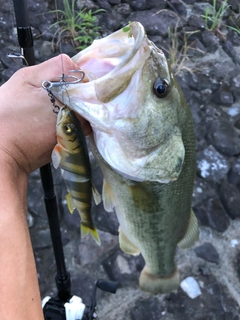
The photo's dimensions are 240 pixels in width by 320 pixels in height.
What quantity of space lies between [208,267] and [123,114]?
4.78ft

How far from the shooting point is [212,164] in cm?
268

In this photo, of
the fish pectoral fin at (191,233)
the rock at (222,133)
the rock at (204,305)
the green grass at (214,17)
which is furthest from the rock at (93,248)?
the green grass at (214,17)

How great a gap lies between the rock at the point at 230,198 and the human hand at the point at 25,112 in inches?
59.5

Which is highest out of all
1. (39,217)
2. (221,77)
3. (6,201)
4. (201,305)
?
(6,201)

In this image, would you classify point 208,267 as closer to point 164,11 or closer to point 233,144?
point 233,144

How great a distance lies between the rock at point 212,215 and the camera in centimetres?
248

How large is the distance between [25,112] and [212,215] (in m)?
1.60

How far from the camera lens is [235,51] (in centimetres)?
334

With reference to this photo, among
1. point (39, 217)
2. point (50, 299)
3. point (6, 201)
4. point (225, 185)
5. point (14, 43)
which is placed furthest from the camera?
point (14, 43)

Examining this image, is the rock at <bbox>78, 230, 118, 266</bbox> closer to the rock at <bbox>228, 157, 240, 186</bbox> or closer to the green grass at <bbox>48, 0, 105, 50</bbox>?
the rock at <bbox>228, 157, 240, 186</bbox>

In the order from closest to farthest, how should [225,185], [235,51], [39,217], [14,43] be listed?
[39,217]
[225,185]
[14,43]
[235,51]

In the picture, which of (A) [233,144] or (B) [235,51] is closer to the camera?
(A) [233,144]

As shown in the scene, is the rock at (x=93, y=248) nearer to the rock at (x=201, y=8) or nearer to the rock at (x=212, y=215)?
the rock at (x=212, y=215)

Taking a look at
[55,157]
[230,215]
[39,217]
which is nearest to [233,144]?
[230,215]
